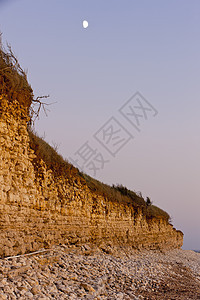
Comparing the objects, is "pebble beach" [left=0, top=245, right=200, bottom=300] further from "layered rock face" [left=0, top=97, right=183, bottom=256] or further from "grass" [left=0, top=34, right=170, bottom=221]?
"grass" [left=0, top=34, right=170, bottom=221]

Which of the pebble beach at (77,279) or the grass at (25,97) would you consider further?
the grass at (25,97)

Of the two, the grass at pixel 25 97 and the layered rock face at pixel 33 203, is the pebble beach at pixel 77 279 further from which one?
the grass at pixel 25 97

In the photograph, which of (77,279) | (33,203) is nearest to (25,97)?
(33,203)

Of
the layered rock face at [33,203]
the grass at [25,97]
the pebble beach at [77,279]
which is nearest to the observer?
the pebble beach at [77,279]

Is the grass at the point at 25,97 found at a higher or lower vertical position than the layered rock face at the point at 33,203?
higher

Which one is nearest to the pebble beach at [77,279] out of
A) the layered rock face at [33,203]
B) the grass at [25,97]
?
the layered rock face at [33,203]

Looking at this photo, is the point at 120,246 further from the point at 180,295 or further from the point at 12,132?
the point at 12,132

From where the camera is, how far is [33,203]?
891 cm

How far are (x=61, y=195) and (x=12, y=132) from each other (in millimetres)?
3548

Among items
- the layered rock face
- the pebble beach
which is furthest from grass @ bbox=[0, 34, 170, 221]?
the pebble beach

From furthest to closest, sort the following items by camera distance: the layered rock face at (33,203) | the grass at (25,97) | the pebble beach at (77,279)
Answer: the grass at (25,97), the layered rock face at (33,203), the pebble beach at (77,279)

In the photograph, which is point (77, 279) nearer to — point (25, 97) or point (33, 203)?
point (33, 203)

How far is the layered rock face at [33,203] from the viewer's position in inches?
306

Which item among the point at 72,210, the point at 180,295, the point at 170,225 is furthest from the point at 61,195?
the point at 170,225
